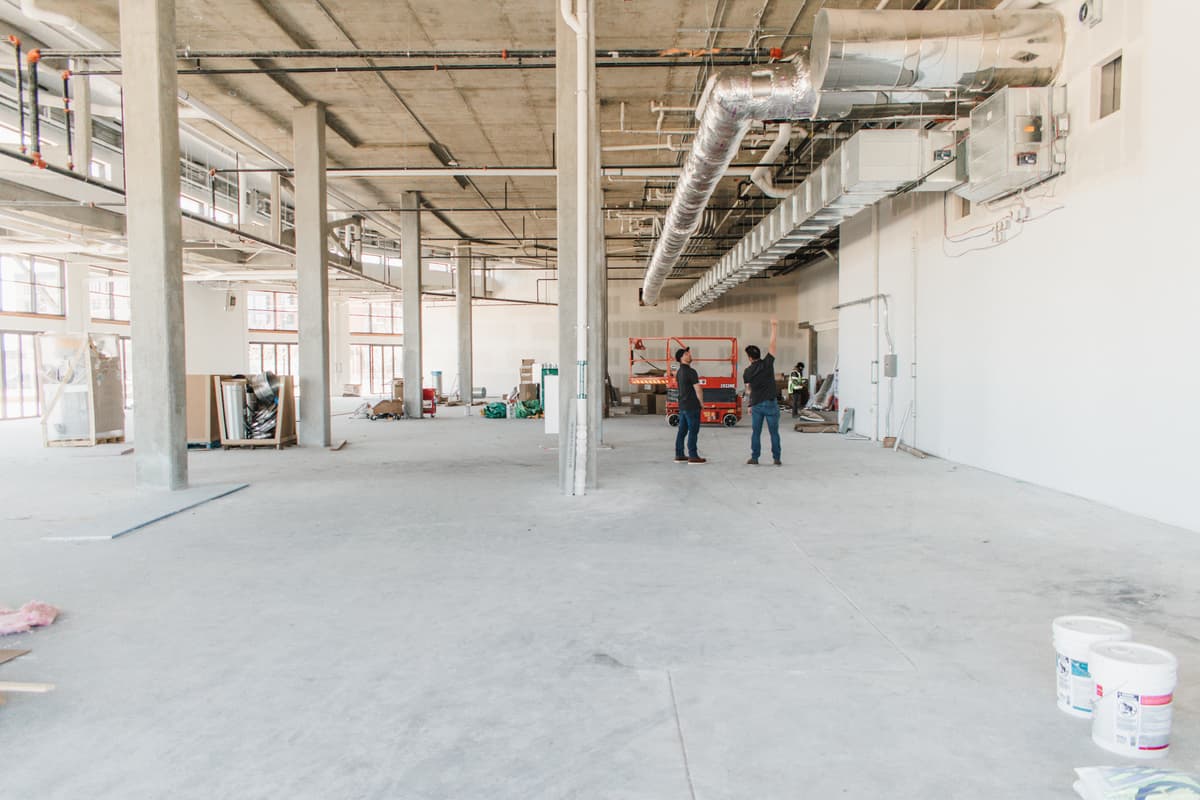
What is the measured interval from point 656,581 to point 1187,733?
2.56 meters

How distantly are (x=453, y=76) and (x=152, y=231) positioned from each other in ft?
17.3

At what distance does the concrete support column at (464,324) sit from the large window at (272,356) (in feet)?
31.4

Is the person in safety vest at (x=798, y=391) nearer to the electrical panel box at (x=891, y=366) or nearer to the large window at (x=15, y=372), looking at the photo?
the electrical panel box at (x=891, y=366)

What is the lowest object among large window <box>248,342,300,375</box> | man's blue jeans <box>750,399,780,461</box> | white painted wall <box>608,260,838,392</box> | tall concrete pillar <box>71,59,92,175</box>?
man's blue jeans <box>750,399,780,461</box>

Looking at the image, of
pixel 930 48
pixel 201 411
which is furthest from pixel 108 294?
pixel 930 48

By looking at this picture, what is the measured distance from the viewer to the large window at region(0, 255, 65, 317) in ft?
62.2

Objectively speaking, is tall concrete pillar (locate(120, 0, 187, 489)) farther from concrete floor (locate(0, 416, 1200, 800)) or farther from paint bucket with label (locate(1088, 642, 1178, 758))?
paint bucket with label (locate(1088, 642, 1178, 758))

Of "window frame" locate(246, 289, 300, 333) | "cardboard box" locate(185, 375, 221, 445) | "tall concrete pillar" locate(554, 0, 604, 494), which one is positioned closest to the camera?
"tall concrete pillar" locate(554, 0, 604, 494)

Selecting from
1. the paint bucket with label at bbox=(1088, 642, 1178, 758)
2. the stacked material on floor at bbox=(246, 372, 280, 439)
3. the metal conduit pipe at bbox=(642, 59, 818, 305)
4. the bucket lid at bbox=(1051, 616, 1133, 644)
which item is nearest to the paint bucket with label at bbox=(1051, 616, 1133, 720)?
the bucket lid at bbox=(1051, 616, 1133, 644)

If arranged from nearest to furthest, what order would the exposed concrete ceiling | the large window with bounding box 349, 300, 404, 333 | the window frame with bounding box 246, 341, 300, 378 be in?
the exposed concrete ceiling
the window frame with bounding box 246, 341, 300, 378
the large window with bounding box 349, 300, 404, 333

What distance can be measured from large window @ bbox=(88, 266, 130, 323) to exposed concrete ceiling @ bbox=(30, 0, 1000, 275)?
439 inches

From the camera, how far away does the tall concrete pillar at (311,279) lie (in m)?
12.0

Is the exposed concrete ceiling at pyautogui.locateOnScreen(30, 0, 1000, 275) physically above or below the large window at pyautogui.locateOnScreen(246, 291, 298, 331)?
above

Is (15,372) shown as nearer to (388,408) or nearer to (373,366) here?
(388,408)
